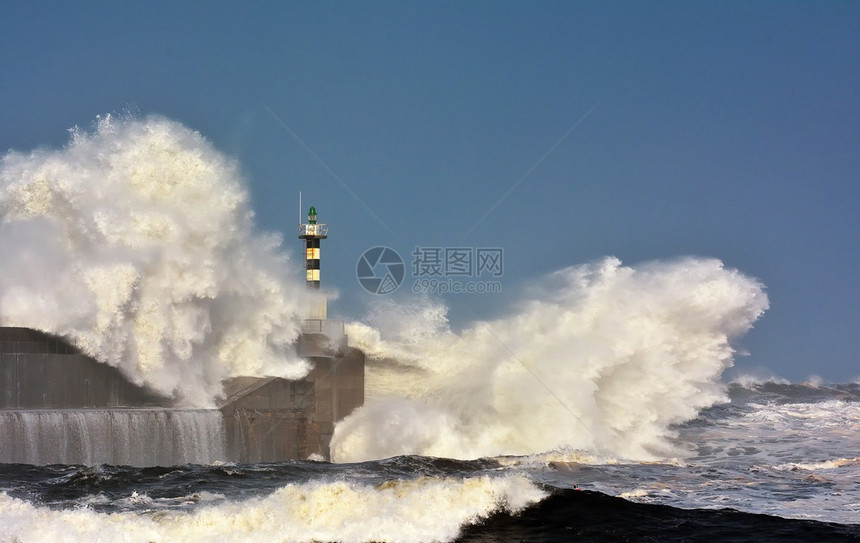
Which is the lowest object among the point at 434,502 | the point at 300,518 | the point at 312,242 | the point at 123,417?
the point at 300,518

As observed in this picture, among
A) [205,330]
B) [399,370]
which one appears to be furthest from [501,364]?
[205,330]

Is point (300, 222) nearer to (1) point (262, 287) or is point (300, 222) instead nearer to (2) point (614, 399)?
(1) point (262, 287)

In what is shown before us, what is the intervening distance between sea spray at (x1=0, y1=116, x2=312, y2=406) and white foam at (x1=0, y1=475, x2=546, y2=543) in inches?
253

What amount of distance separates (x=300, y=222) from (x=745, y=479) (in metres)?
16.1

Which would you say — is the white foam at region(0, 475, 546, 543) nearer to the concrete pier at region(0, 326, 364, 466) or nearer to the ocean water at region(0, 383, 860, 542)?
the ocean water at region(0, 383, 860, 542)

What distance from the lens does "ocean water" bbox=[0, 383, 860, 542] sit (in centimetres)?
997

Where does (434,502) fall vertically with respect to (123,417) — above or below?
below

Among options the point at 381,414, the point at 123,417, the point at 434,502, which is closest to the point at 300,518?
the point at 434,502

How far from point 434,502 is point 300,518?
59.9 inches

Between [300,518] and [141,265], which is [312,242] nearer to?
[141,265]

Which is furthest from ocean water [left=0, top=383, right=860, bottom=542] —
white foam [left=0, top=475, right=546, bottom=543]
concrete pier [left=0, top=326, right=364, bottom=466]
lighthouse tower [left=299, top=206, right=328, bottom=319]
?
lighthouse tower [left=299, top=206, right=328, bottom=319]

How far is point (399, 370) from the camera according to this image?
24.9 meters

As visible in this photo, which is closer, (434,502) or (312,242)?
(434,502)

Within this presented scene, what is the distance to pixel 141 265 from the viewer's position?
17484mm
